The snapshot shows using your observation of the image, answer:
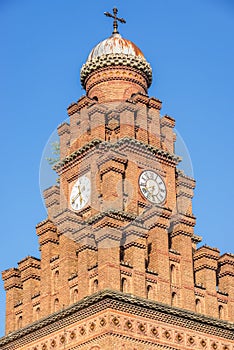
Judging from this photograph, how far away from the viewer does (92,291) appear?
122 ft

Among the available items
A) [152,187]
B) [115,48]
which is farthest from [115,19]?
[152,187]

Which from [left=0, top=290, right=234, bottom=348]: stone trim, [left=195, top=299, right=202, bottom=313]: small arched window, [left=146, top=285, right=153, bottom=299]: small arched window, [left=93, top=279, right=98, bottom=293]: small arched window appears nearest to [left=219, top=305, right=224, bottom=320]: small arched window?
[left=0, top=290, right=234, bottom=348]: stone trim

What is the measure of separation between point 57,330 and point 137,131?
8928 millimetres

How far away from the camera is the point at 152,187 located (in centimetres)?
4144

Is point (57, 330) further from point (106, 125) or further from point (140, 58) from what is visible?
point (140, 58)

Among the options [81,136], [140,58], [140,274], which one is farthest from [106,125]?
[140,274]

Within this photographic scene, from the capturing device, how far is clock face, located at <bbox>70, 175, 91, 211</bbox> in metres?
41.2

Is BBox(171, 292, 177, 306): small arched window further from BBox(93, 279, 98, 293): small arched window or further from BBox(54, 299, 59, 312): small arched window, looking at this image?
BBox(54, 299, 59, 312): small arched window

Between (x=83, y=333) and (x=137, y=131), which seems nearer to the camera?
(x=83, y=333)

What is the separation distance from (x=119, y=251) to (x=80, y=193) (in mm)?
4876

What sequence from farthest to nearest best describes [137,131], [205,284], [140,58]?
1. [140,58]
2. [137,131]
3. [205,284]

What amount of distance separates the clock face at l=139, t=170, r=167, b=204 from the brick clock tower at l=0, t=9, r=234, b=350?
1.9 inches

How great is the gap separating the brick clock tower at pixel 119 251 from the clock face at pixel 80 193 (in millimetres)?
39

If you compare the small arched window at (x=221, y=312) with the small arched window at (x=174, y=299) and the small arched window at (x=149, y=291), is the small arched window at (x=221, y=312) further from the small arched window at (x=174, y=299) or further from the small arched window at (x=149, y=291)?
the small arched window at (x=149, y=291)
